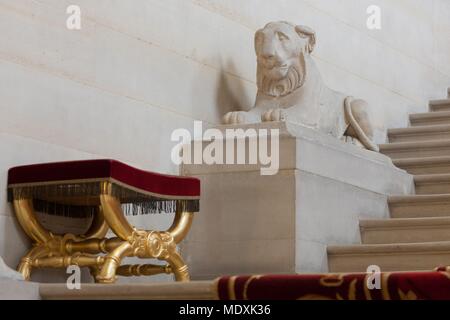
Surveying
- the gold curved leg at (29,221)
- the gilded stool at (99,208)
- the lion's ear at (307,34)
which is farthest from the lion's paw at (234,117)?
the gold curved leg at (29,221)

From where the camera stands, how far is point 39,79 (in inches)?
Result: 280

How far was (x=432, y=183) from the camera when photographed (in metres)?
9.55

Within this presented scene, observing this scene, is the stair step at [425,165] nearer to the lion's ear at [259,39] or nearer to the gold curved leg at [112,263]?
the lion's ear at [259,39]

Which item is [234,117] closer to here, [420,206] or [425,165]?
[420,206]

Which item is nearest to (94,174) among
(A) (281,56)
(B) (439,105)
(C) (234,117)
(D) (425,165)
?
(C) (234,117)

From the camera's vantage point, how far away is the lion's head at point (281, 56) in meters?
Result: 8.43

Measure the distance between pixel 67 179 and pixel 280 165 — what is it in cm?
189

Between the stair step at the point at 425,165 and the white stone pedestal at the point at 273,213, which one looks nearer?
the white stone pedestal at the point at 273,213

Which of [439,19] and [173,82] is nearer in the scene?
[173,82]

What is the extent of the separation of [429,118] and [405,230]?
148 inches

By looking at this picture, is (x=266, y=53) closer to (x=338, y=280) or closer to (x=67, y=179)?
(x=67, y=179)

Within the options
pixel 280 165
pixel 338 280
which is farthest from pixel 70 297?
pixel 280 165

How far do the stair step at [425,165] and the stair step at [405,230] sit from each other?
1.63m

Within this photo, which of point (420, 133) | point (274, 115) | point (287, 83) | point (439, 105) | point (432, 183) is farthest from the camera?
point (439, 105)
